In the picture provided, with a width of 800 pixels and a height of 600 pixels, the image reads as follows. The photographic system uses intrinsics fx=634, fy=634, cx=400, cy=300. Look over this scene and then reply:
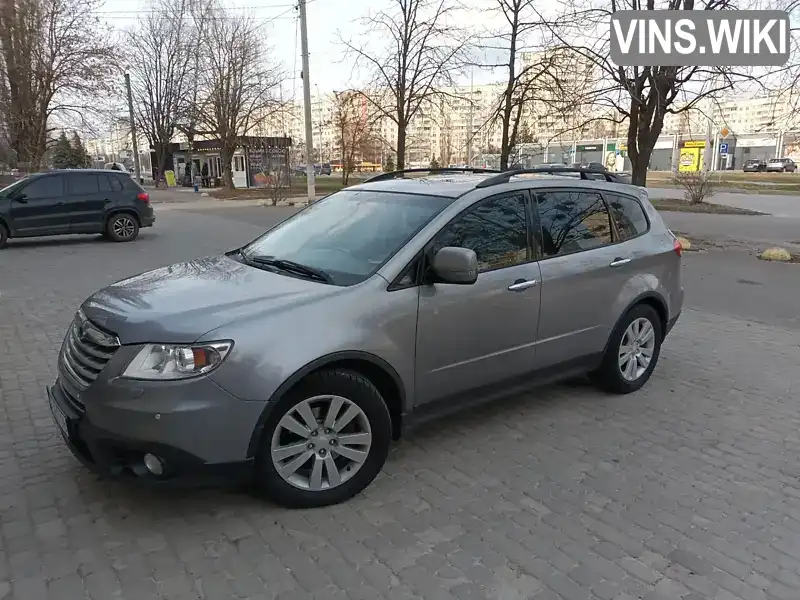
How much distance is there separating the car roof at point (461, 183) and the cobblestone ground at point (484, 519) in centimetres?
162

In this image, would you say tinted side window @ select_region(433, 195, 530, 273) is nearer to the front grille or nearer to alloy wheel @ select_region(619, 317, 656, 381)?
alloy wheel @ select_region(619, 317, 656, 381)

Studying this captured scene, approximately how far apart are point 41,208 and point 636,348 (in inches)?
524

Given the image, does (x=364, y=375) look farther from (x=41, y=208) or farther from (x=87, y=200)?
(x=87, y=200)

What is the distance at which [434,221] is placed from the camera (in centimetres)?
381

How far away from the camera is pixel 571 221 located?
4594mm

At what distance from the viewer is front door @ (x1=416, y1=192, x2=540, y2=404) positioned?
3.68 m

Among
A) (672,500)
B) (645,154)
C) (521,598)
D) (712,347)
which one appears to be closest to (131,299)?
(521,598)

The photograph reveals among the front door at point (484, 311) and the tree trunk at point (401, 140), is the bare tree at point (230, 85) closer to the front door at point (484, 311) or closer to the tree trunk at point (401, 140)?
the tree trunk at point (401, 140)

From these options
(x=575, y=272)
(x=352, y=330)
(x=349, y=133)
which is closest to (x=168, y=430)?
(x=352, y=330)

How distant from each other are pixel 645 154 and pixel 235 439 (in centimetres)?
1484

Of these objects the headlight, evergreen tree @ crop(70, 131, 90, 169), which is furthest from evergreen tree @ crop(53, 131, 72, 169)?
the headlight

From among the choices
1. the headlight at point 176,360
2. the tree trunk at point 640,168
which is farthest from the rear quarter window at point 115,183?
the headlight at point 176,360

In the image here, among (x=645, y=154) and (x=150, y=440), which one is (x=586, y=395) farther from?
(x=645, y=154)

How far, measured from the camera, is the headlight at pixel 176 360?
9.54ft
